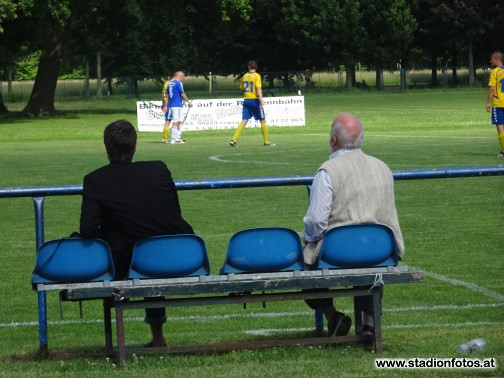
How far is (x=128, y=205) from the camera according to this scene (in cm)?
743

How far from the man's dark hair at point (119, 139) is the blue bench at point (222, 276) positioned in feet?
1.98

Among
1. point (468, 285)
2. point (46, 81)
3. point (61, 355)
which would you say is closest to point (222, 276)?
point (61, 355)

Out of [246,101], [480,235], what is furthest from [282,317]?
[246,101]

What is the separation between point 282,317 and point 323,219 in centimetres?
250

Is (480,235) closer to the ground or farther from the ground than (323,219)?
closer to the ground

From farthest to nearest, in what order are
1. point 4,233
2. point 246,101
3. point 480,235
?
point 246,101
point 4,233
point 480,235

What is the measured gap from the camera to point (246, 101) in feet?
108

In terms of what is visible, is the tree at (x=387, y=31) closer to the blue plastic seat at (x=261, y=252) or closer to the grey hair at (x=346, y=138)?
the grey hair at (x=346, y=138)

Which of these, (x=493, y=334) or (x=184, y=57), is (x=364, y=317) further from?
(x=184, y=57)

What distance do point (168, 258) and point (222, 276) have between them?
1.11 ft

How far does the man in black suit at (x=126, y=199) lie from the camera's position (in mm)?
7422

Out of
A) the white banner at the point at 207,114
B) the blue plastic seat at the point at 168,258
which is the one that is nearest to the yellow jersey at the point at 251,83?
the white banner at the point at 207,114

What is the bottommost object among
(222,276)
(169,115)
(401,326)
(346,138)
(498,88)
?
(401,326)

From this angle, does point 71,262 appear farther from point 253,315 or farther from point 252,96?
point 252,96
